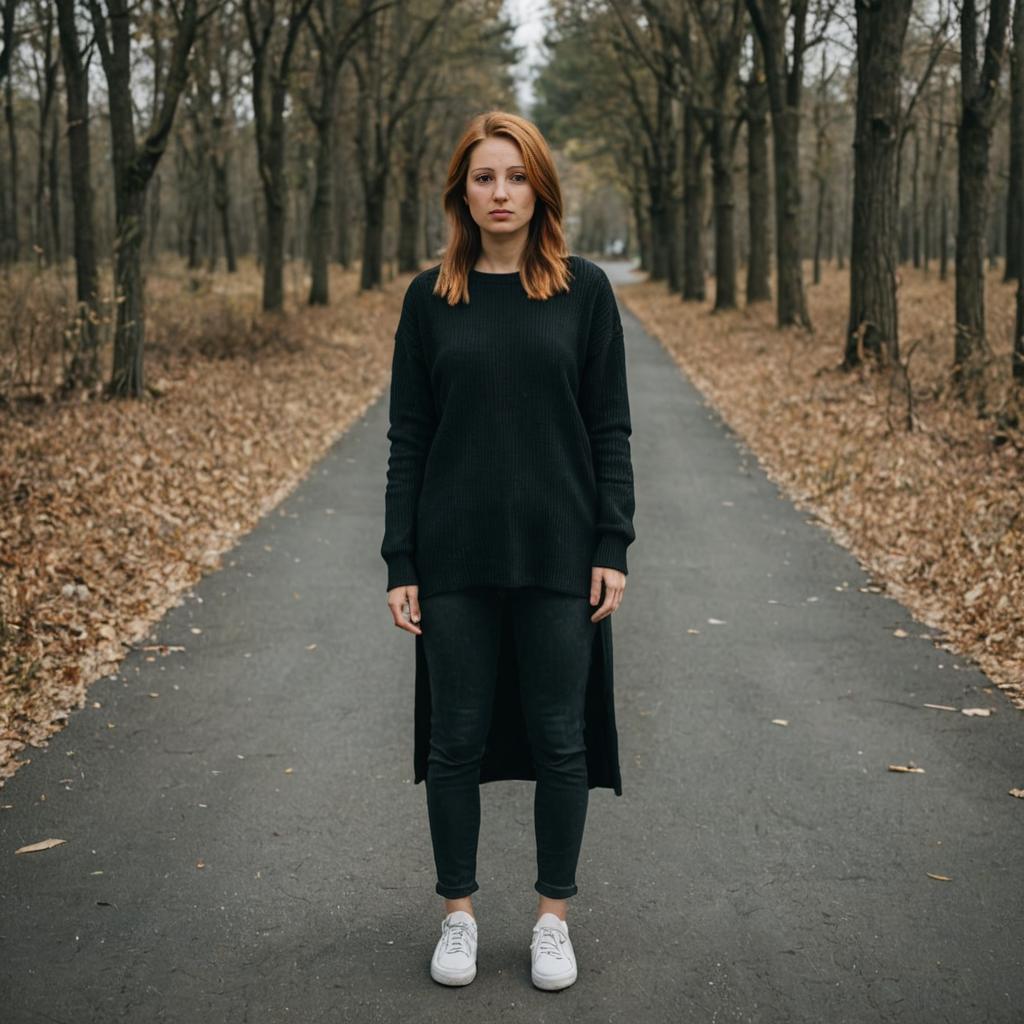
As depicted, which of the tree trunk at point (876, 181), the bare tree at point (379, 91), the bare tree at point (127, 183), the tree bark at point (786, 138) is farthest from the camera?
the bare tree at point (379, 91)

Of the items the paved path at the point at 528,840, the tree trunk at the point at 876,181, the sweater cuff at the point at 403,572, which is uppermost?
the tree trunk at the point at 876,181

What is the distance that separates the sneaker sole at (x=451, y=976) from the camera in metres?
3.30

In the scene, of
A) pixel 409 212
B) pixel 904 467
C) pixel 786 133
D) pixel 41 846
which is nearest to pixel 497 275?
pixel 41 846

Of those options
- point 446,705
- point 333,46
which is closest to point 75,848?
point 446,705

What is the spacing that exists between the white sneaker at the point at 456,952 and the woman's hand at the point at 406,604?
0.84 m

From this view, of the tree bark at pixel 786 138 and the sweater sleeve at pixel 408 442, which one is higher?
the tree bark at pixel 786 138

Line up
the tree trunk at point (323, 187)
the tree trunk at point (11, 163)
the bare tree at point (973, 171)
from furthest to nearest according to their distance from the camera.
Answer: the tree trunk at point (11, 163) < the tree trunk at point (323, 187) < the bare tree at point (973, 171)

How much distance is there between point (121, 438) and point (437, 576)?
29.3ft

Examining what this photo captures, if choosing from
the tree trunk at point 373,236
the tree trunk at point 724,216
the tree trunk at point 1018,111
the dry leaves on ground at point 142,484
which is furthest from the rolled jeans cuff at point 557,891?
the tree trunk at point 373,236

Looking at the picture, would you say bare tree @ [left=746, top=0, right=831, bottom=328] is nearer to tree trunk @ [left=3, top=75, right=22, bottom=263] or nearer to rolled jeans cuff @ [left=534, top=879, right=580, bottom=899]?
tree trunk @ [left=3, top=75, right=22, bottom=263]

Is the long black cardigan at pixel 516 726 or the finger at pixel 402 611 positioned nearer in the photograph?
the finger at pixel 402 611

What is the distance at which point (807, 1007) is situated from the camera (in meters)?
3.21

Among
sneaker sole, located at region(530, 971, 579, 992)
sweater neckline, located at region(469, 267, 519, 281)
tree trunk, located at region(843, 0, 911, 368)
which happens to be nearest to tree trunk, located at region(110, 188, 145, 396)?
tree trunk, located at region(843, 0, 911, 368)

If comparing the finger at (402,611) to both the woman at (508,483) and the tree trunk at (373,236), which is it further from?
the tree trunk at (373,236)
